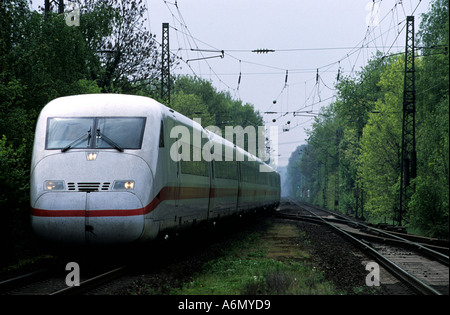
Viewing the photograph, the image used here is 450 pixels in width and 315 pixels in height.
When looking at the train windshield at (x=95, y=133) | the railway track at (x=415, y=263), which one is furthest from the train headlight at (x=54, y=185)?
the railway track at (x=415, y=263)

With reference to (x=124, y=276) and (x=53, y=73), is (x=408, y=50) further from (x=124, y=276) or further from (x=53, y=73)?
(x=124, y=276)

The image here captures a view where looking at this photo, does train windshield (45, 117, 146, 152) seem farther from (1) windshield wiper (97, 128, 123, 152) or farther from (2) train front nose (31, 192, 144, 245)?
(2) train front nose (31, 192, 144, 245)

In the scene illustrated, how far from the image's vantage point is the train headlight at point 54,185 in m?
10.4

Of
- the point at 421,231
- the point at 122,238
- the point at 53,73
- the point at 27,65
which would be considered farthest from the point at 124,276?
the point at 421,231

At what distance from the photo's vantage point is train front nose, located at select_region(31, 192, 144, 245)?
10.1 meters

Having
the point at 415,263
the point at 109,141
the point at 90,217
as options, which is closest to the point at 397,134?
the point at 415,263

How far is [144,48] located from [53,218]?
23784 mm

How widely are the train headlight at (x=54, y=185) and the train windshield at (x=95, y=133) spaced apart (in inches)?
28.2

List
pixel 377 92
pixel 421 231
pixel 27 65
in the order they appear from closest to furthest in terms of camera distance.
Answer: pixel 27 65
pixel 421 231
pixel 377 92

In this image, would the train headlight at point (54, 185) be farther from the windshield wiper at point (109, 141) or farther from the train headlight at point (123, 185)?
the windshield wiper at point (109, 141)

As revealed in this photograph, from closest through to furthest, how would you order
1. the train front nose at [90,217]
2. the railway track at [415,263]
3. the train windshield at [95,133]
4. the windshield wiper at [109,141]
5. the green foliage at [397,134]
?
the train front nose at [90,217] → the railway track at [415,263] → the windshield wiper at [109,141] → the train windshield at [95,133] → the green foliage at [397,134]

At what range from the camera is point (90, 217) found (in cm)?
1011

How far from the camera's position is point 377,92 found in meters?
54.7

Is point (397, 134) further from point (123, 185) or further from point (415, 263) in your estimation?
point (123, 185)
